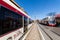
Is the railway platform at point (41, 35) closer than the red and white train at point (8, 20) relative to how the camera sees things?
No

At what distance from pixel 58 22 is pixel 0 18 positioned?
4745 centimetres

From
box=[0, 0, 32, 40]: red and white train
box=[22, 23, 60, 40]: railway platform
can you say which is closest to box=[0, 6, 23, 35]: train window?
box=[0, 0, 32, 40]: red and white train

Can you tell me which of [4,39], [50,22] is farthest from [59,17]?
[4,39]

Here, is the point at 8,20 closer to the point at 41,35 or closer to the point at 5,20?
the point at 5,20

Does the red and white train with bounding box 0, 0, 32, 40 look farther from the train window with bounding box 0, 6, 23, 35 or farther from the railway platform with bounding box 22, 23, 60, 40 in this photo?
the railway platform with bounding box 22, 23, 60, 40

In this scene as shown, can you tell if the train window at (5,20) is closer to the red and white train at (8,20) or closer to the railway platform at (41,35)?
the red and white train at (8,20)

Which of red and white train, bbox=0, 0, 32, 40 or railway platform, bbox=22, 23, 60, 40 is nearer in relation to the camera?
red and white train, bbox=0, 0, 32, 40

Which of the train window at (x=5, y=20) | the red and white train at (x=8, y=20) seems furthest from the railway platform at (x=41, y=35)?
the train window at (x=5, y=20)

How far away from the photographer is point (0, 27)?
5.32 metres

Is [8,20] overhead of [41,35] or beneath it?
overhead

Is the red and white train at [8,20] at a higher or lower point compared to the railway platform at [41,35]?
higher

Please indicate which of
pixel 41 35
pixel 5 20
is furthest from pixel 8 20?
pixel 41 35

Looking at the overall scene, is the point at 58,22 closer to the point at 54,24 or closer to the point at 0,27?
the point at 54,24

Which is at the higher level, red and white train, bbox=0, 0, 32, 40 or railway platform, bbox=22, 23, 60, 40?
red and white train, bbox=0, 0, 32, 40
